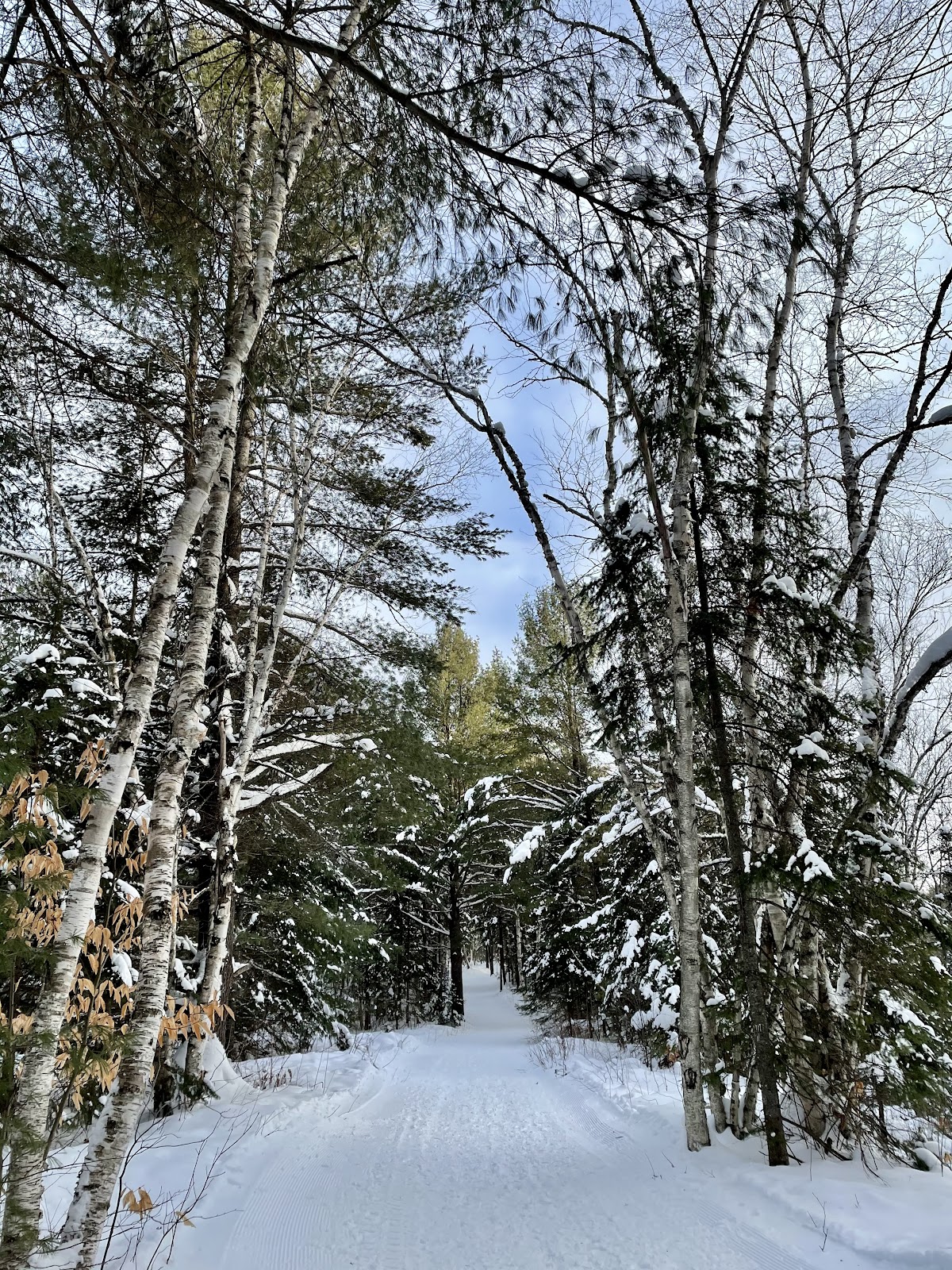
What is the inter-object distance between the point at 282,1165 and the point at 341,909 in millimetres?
5249

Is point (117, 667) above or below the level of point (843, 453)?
below

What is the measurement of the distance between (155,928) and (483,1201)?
2829 millimetres

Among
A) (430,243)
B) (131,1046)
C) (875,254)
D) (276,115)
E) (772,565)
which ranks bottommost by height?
(131,1046)

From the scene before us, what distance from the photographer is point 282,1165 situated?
4645 mm

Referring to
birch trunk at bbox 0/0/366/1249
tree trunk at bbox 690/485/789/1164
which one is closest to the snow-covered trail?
tree trunk at bbox 690/485/789/1164

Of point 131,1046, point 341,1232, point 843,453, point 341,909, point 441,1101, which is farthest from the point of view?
point 341,909

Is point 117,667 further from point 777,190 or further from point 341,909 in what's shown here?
point 341,909

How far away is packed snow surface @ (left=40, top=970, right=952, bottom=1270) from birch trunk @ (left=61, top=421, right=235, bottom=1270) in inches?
31.3

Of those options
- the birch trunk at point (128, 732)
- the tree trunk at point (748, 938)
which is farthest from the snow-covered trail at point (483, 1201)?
the birch trunk at point (128, 732)

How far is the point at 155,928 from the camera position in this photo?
9.96ft

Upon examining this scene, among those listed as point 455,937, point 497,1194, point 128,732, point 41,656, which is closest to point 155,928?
point 128,732

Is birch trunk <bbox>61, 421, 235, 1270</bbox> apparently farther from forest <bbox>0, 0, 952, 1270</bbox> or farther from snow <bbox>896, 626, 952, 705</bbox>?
snow <bbox>896, 626, 952, 705</bbox>

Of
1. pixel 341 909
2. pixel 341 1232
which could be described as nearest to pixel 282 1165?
pixel 341 1232

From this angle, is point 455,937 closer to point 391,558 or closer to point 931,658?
point 391,558
